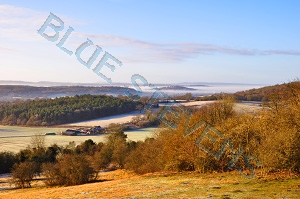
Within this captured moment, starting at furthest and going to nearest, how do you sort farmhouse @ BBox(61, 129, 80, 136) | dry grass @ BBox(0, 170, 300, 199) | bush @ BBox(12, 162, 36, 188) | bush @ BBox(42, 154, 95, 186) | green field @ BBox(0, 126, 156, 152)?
farmhouse @ BBox(61, 129, 80, 136), green field @ BBox(0, 126, 156, 152), bush @ BBox(12, 162, 36, 188), bush @ BBox(42, 154, 95, 186), dry grass @ BBox(0, 170, 300, 199)

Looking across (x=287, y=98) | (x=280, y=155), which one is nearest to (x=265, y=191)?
(x=280, y=155)

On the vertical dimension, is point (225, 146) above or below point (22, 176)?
above

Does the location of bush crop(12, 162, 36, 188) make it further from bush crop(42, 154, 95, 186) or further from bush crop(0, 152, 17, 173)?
bush crop(0, 152, 17, 173)

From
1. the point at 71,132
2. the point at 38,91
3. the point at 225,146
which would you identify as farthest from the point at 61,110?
the point at 38,91

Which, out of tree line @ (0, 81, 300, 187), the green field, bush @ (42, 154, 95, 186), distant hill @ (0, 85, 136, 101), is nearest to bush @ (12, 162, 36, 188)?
tree line @ (0, 81, 300, 187)

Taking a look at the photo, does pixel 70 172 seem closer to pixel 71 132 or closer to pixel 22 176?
pixel 22 176

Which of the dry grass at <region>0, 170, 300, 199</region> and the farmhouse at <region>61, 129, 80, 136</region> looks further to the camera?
the farmhouse at <region>61, 129, 80, 136</region>

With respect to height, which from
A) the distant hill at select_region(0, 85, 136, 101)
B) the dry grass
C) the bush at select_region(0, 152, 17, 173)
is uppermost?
the distant hill at select_region(0, 85, 136, 101)
